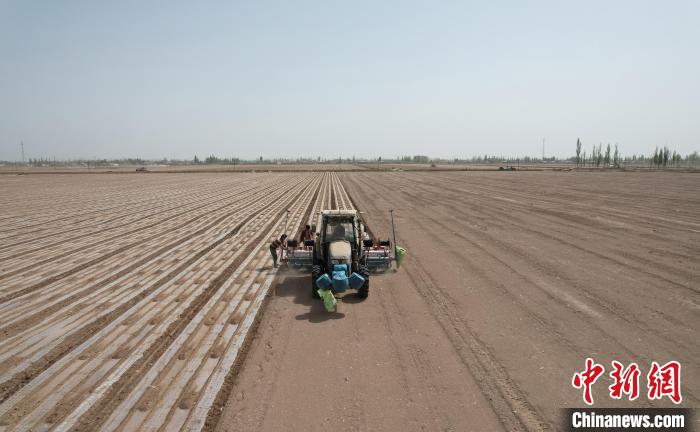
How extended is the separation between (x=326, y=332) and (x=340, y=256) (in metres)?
1.93

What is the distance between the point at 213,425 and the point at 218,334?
2661 mm

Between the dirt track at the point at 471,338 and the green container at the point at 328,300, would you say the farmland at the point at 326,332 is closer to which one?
the dirt track at the point at 471,338

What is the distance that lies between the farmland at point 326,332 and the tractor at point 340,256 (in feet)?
1.76

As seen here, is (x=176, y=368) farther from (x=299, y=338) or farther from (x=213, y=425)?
(x=299, y=338)

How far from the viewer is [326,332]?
24.6ft

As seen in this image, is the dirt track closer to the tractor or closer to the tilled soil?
the tractor

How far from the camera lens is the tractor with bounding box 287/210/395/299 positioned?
8.69m

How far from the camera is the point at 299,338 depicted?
7.26 metres

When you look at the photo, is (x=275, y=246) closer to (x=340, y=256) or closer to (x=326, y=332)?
(x=340, y=256)

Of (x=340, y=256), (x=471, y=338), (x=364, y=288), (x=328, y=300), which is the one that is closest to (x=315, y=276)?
(x=340, y=256)

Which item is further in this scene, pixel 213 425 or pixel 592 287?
pixel 592 287

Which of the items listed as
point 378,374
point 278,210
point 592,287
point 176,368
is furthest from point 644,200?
point 176,368

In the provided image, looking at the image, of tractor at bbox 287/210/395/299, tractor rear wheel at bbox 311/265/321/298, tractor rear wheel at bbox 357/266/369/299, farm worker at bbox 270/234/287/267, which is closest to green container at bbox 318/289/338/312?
tractor at bbox 287/210/395/299

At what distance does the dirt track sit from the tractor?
52 cm
